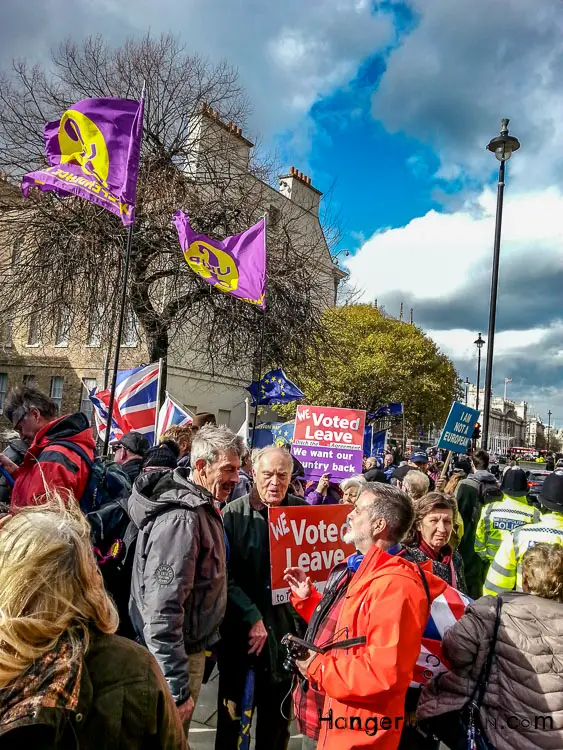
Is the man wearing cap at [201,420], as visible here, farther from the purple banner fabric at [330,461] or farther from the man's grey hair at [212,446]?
the man's grey hair at [212,446]

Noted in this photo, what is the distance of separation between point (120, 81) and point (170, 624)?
1517 centimetres

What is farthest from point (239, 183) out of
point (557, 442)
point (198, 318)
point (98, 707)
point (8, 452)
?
point (557, 442)

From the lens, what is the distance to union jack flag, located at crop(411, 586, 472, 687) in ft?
8.32

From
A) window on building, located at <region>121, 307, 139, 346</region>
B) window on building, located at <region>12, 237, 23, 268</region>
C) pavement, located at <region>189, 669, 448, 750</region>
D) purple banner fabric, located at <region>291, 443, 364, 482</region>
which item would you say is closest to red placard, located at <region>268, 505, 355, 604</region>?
pavement, located at <region>189, 669, 448, 750</region>

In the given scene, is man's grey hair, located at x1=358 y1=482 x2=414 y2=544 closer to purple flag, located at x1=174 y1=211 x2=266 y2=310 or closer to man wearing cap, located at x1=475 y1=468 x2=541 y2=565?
man wearing cap, located at x1=475 y1=468 x2=541 y2=565

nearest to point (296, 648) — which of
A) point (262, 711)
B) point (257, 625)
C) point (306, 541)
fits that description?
point (257, 625)

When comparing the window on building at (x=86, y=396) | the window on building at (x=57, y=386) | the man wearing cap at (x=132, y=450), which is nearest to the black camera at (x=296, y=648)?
the man wearing cap at (x=132, y=450)

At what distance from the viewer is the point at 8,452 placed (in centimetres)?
397

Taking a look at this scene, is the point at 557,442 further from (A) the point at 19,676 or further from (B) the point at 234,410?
(A) the point at 19,676

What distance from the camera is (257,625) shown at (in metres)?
3.13

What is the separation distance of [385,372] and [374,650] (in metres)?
28.7

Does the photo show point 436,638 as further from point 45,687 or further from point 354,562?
point 45,687

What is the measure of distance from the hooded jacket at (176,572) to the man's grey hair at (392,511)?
Answer: 2.61ft

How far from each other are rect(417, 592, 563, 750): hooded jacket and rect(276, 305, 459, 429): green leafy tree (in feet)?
79.6
